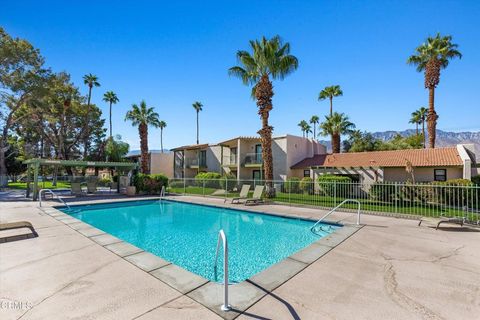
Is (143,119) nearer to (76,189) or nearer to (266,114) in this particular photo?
(76,189)

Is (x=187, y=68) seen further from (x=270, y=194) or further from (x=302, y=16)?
(x=270, y=194)

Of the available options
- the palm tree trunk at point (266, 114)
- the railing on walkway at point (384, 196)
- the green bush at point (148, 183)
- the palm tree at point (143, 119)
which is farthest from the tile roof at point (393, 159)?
the palm tree at point (143, 119)

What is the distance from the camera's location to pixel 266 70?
61.6ft

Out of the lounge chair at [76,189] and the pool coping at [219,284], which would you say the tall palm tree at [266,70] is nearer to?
the pool coping at [219,284]

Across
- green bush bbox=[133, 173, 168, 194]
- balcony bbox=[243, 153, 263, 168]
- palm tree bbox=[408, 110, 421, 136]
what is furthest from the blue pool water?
palm tree bbox=[408, 110, 421, 136]

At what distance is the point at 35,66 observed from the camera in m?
25.6

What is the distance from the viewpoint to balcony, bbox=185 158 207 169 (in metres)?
33.5

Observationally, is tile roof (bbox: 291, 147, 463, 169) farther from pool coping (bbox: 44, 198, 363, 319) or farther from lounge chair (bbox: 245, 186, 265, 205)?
pool coping (bbox: 44, 198, 363, 319)

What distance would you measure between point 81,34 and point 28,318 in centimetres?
1498

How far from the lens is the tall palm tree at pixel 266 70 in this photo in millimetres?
18281

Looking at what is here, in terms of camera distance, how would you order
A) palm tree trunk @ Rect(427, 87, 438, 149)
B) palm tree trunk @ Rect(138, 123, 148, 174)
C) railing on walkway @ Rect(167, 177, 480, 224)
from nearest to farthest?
railing on walkway @ Rect(167, 177, 480, 224) → palm tree trunk @ Rect(427, 87, 438, 149) → palm tree trunk @ Rect(138, 123, 148, 174)

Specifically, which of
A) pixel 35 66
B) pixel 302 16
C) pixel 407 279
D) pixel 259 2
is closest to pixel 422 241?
pixel 407 279

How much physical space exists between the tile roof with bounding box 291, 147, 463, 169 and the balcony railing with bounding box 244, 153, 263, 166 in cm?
382

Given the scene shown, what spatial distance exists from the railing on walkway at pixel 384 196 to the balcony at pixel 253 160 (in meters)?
2.83
